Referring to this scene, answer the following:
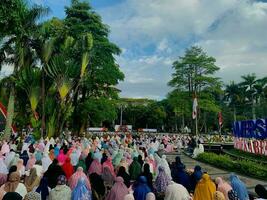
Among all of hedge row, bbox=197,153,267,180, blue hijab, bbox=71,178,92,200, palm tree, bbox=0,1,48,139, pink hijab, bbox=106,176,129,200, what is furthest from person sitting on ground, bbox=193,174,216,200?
palm tree, bbox=0,1,48,139

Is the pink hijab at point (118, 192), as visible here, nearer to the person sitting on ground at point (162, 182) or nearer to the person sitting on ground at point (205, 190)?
the person sitting on ground at point (205, 190)

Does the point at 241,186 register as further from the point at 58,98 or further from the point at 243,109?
the point at 243,109

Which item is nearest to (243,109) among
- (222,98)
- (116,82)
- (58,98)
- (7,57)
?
(222,98)

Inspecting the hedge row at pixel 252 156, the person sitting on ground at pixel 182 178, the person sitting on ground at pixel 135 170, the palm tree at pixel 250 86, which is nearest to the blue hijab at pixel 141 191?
the person sitting on ground at pixel 182 178

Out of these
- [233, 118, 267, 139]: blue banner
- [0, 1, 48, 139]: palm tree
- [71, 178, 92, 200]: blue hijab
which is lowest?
[71, 178, 92, 200]: blue hijab

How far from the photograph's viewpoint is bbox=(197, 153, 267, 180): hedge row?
1399cm

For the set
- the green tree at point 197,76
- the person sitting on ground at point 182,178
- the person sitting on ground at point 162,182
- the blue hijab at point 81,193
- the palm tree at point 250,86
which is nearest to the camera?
the blue hijab at point 81,193

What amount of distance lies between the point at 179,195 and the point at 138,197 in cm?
103

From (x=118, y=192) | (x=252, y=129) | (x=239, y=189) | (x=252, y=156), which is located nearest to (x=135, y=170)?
(x=118, y=192)

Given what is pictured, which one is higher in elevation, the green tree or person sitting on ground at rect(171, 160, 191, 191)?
the green tree

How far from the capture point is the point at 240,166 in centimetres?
1549

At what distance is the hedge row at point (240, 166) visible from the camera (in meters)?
14.0

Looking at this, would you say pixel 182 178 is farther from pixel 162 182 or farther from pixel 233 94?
pixel 233 94

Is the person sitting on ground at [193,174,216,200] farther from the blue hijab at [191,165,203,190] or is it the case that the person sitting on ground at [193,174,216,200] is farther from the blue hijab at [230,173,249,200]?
the blue hijab at [191,165,203,190]
